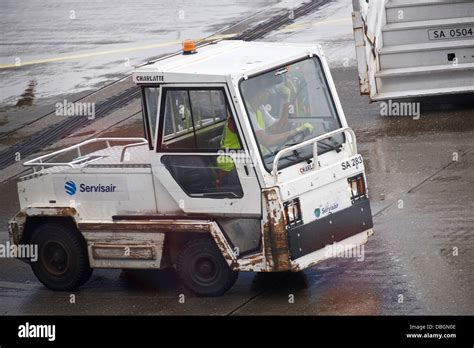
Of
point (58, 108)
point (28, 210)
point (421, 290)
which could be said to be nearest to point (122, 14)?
point (58, 108)

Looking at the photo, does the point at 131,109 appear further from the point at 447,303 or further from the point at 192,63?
the point at 447,303

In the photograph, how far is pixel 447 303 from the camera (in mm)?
10492

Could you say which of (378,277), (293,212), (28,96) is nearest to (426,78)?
(378,277)

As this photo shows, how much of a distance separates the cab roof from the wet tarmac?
85.8 inches

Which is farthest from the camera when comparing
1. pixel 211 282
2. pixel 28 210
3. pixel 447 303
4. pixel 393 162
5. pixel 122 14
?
pixel 122 14

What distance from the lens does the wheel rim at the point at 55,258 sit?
12.0 meters

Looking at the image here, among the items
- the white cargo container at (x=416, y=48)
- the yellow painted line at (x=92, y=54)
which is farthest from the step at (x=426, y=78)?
the yellow painted line at (x=92, y=54)

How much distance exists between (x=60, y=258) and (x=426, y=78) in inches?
292

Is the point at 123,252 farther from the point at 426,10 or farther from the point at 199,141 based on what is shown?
the point at 426,10

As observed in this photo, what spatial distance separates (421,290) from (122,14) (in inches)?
675

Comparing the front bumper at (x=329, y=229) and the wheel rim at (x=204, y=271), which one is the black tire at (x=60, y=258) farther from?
the front bumper at (x=329, y=229)

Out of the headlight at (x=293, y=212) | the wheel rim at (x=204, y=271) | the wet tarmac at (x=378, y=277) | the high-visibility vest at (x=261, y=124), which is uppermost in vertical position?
the high-visibility vest at (x=261, y=124)

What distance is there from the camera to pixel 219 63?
11242 mm

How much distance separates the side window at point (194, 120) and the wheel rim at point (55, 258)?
171 centimetres
